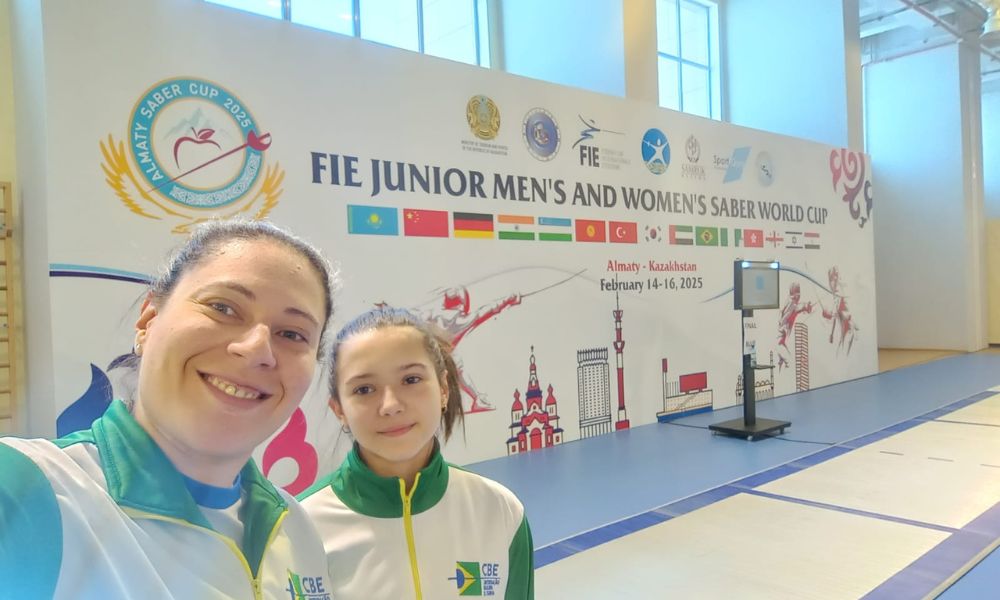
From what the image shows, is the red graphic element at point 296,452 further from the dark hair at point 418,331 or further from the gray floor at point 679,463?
the dark hair at point 418,331

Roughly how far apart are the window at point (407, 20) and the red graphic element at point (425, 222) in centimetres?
247

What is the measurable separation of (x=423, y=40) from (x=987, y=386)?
23.0ft

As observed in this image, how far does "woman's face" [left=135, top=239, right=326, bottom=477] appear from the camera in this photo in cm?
79

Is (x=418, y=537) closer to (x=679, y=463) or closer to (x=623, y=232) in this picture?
(x=679, y=463)

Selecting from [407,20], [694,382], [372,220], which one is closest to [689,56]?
[407,20]

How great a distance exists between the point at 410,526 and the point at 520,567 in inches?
10.2

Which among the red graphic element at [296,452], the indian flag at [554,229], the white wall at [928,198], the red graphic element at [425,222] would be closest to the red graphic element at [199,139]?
the red graphic element at [425,222]

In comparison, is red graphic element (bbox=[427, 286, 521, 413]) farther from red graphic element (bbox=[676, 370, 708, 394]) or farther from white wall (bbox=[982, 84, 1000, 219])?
white wall (bbox=[982, 84, 1000, 219])

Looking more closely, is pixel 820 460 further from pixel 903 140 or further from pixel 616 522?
pixel 903 140

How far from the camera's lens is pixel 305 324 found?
897 mm

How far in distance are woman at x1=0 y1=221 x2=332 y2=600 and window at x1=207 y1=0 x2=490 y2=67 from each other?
5588mm

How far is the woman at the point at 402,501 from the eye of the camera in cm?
130

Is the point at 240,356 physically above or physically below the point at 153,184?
below

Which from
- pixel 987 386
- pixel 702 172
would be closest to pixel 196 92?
pixel 702 172
